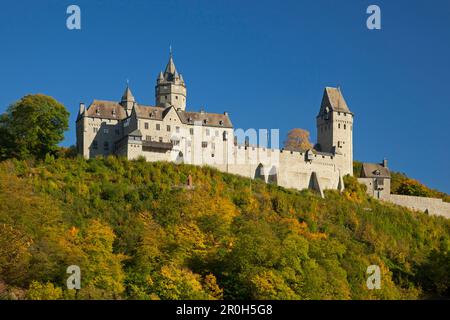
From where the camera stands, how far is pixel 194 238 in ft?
173

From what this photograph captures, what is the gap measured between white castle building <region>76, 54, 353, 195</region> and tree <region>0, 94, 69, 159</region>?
2767 millimetres

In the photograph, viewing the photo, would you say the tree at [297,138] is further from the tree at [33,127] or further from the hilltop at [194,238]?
the tree at [33,127]

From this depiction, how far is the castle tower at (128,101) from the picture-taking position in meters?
73.9

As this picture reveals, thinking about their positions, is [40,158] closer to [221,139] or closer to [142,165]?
[142,165]

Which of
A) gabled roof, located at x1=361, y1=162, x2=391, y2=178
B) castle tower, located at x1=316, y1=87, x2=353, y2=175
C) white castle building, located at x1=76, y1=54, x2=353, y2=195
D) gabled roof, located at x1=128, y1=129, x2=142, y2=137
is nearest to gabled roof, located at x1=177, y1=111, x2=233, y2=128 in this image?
white castle building, located at x1=76, y1=54, x2=353, y2=195

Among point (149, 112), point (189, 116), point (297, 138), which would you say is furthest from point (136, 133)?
point (297, 138)

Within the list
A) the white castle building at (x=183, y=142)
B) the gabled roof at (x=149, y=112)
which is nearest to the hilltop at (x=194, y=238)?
the white castle building at (x=183, y=142)

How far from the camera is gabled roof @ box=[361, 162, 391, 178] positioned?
79750 mm

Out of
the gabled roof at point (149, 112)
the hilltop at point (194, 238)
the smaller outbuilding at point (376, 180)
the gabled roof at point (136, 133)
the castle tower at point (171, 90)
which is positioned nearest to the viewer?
the hilltop at point (194, 238)

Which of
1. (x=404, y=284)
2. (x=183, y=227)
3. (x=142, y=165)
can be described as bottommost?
(x=404, y=284)
